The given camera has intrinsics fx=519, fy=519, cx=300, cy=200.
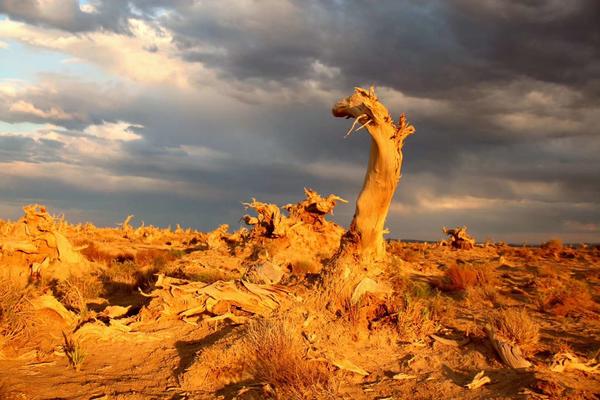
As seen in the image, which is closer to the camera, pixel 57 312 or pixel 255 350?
→ pixel 255 350

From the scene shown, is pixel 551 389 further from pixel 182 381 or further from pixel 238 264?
pixel 238 264

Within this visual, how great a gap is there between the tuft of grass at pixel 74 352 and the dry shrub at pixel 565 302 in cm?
913

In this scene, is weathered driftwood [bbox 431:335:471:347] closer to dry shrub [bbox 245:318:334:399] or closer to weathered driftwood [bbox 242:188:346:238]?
dry shrub [bbox 245:318:334:399]

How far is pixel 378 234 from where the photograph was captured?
862 cm

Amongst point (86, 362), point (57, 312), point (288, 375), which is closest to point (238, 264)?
point (57, 312)

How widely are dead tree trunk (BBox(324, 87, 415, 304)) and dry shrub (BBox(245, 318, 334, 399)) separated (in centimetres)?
169

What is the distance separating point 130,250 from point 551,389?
746 inches

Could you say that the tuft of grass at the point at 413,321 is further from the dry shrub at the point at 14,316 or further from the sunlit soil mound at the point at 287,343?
the dry shrub at the point at 14,316

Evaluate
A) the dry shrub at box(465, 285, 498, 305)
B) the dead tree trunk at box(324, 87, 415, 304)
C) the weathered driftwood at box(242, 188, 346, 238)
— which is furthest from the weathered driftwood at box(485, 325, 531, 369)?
the weathered driftwood at box(242, 188, 346, 238)

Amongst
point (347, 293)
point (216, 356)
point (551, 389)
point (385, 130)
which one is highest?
point (385, 130)

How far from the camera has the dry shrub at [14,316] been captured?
8062 millimetres

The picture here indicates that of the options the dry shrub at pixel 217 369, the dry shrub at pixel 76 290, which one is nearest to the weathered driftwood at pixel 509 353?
the dry shrub at pixel 217 369

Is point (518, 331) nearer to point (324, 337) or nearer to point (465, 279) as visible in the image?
point (324, 337)

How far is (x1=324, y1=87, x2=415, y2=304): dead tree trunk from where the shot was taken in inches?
314
